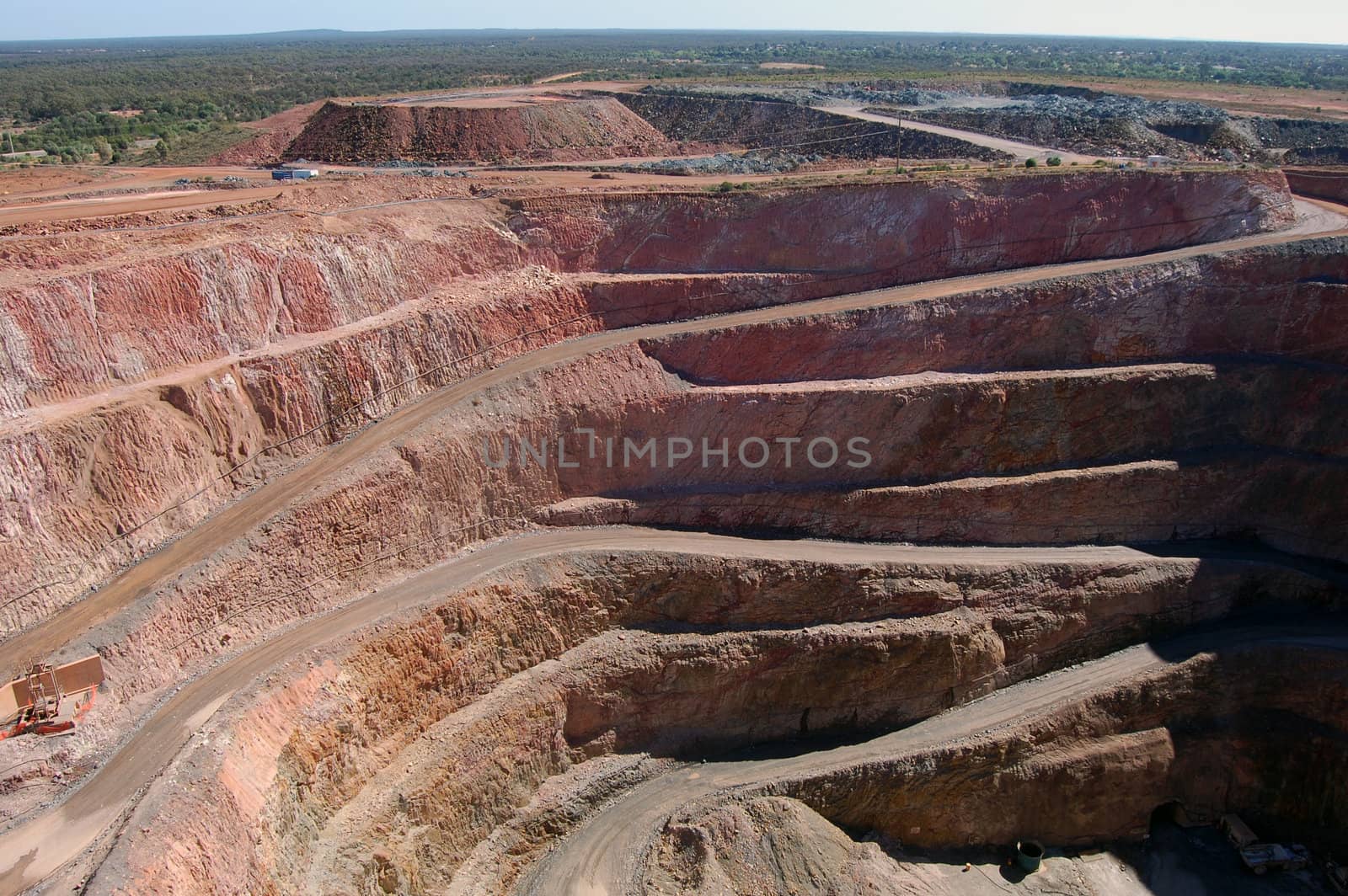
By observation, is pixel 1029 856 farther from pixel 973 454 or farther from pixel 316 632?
pixel 316 632

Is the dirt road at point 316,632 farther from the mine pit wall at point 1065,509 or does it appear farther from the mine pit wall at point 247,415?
the mine pit wall at point 247,415

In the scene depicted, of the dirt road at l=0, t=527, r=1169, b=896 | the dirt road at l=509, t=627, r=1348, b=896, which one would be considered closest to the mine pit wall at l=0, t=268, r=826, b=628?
the dirt road at l=0, t=527, r=1169, b=896

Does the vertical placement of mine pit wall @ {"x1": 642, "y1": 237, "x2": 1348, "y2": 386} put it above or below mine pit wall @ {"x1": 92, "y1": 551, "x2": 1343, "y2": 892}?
above

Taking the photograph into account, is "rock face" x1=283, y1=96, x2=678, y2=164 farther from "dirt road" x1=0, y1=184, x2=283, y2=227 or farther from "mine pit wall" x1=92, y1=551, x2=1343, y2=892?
"mine pit wall" x1=92, y1=551, x2=1343, y2=892

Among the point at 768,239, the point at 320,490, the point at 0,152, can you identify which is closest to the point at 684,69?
the point at 0,152

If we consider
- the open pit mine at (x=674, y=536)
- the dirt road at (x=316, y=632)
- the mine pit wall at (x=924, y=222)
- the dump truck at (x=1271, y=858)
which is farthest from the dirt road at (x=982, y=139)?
the dump truck at (x=1271, y=858)

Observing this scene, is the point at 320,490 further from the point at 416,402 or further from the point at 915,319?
the point at 915,319
